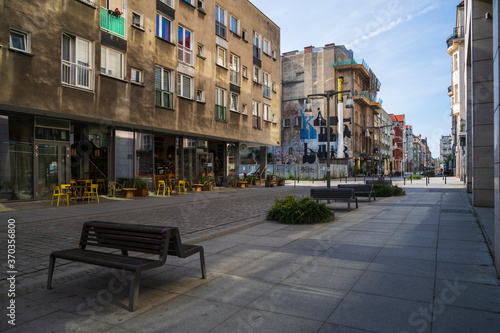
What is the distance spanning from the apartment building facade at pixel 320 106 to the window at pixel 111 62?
42.9 meters

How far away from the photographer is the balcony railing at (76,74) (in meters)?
14.6

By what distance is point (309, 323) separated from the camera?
3432mm

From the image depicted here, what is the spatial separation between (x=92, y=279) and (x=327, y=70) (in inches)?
2287

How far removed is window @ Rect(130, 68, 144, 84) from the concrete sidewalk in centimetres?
1147

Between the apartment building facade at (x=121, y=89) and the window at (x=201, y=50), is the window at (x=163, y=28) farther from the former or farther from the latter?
the window at (x=201, y=50)

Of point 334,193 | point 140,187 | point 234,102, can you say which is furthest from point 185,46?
point 334,193

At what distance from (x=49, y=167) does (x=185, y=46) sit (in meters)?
11.0

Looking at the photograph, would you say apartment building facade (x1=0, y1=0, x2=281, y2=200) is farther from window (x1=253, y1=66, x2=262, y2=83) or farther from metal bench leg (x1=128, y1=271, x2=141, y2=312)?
metal bench leg (x1=128, y1=271, x2=141, y2=312)

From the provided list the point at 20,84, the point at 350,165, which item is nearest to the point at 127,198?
the point at 20,84

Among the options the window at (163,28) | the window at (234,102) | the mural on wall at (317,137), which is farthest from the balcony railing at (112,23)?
the mural on wall at (317,137)

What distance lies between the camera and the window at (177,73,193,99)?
69.6ft

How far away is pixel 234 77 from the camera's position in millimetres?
27016

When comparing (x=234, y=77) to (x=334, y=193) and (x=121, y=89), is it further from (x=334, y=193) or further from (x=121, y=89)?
(x=334, y=193)

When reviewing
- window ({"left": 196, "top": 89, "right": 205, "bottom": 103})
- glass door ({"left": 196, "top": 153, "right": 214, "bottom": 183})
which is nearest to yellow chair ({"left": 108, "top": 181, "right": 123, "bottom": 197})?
glass door ({"left": 196, "top": 153, "right": 214, "bottom": 183})
